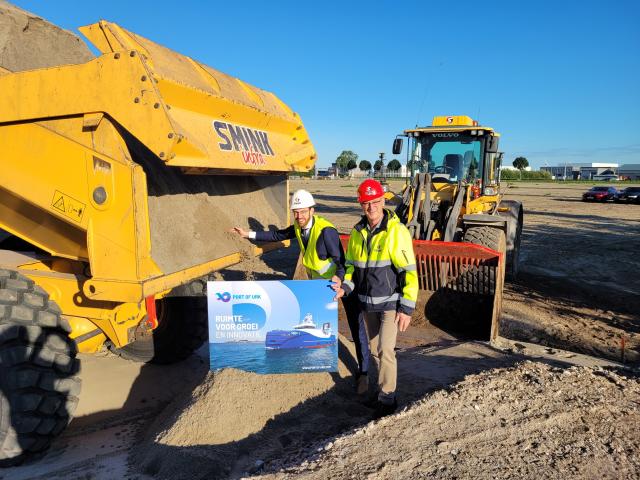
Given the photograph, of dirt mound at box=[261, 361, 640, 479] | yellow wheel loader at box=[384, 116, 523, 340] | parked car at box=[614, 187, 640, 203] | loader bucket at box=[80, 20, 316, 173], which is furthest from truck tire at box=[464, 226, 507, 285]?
parked car at box=[614, 187, 640, 203]

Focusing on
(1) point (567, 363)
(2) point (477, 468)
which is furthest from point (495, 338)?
(2) point (477, 468)

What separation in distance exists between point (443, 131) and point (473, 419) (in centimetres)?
630

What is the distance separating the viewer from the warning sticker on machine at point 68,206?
3.21m

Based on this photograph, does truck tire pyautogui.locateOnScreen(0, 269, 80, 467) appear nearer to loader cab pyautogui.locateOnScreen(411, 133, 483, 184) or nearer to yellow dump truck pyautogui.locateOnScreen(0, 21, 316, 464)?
yellow dump truck pyautogui.locateOnScreen(0, 21, 316, 464)

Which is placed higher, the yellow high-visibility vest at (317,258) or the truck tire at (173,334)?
the yellow high-visibility vest at (317,258)

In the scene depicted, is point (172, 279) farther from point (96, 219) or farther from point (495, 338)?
point (495, 338)

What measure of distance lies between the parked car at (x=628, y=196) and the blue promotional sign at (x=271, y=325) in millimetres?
32469

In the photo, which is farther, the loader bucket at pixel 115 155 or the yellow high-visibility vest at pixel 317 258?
the yellow high-visibility vest at pixel 317 258

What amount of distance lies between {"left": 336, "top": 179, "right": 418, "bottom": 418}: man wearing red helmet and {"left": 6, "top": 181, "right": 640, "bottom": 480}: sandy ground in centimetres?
36

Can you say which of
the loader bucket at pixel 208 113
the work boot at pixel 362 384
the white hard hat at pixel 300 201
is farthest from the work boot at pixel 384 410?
the loader bucket at pixel 208 113

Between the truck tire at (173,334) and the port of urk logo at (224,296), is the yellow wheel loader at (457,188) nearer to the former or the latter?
the truck tire at (173,334)

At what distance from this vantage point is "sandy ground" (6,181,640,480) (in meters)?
2.71

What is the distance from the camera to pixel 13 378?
3115mm

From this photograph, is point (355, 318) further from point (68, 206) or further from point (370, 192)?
point (68, 206)
